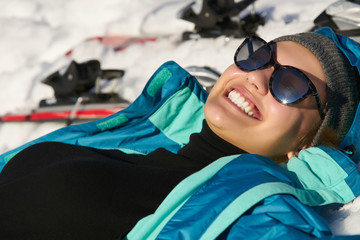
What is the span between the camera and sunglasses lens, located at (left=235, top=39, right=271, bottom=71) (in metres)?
1.67

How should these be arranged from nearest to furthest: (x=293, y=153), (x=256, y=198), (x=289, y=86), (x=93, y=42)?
(x=256, y=198) → (x=289, y=86) → (x=293, y=153) → (x=93, y=42)

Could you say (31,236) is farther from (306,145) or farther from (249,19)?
(249,19)

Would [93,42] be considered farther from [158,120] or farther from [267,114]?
[267,114]

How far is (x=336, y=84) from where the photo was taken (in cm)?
163

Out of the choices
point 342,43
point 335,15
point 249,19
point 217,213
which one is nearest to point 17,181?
point 217,213

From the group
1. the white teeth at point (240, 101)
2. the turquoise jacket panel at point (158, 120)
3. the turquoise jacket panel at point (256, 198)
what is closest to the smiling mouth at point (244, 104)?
the white teeth at point (240, 101)

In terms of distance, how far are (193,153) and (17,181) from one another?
1.81ft

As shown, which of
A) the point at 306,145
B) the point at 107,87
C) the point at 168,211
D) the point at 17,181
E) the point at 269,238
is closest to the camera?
the point at 269,238

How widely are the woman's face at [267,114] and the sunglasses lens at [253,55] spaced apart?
27mm

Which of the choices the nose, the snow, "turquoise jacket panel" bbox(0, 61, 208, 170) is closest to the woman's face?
the nose

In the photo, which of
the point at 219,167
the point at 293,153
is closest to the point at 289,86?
the point at 293,153

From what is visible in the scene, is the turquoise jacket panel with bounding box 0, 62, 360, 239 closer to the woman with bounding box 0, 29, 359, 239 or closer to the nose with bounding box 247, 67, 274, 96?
the woman with bounding box 0, 29, 359, 239

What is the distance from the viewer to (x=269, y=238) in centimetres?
122

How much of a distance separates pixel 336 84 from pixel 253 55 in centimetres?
27
